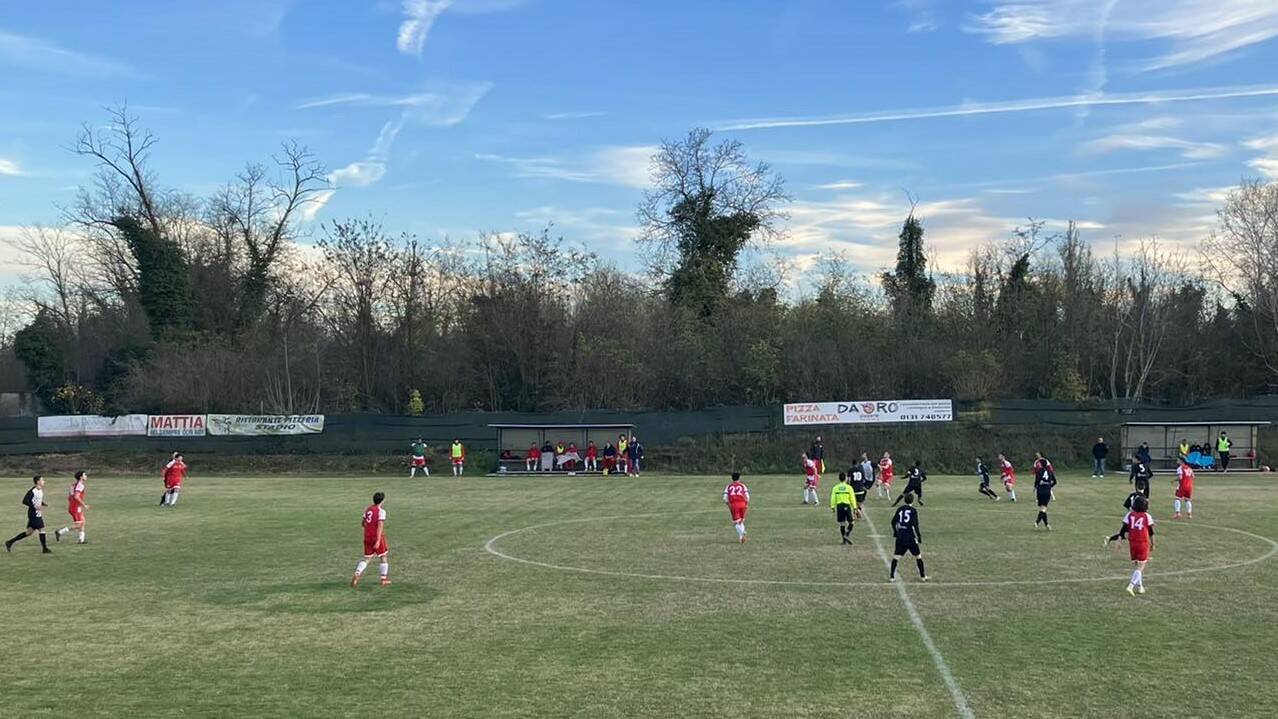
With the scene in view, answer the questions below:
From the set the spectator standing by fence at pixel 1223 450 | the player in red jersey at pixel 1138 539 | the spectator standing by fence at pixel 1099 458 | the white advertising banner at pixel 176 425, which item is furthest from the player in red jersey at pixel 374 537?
the spectator standing by fence at pixel 1223 450

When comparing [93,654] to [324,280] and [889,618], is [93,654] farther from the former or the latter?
[324,280]

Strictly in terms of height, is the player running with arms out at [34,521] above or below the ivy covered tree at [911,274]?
below

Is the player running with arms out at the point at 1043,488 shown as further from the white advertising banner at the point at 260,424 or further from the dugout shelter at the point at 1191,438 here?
the white advertising banner at the point at 260,424

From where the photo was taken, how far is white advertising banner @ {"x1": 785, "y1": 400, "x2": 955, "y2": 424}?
2078 inches

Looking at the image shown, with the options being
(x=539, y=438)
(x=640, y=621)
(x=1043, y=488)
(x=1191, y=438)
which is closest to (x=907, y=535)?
(x=640, y=621)

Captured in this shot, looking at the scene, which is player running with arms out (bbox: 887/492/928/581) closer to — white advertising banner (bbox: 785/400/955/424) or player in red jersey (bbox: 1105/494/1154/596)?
player in red jersey (bbox: 1105/494/1154/596)

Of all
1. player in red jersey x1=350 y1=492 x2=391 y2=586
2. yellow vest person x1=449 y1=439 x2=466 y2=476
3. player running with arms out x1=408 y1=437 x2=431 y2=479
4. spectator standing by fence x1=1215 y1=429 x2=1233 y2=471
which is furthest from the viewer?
yellow vest person x1=449 y1=439 x2=466 y2=476

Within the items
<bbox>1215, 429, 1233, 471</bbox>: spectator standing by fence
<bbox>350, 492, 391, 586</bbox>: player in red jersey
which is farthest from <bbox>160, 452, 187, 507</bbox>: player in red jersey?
<bbox>1215, 429, 1233, 471</bbox>: spectator standing by fence

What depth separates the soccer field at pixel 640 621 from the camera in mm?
11125

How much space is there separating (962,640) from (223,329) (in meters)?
67.3

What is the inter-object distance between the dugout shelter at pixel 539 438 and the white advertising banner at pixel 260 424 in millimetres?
11082

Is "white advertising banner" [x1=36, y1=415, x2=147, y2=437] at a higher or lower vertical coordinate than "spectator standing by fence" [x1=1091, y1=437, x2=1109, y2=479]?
higher

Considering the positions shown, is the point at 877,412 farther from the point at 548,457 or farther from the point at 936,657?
the point at 936,657

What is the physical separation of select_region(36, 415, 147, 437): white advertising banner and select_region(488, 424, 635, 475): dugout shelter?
20942mm
